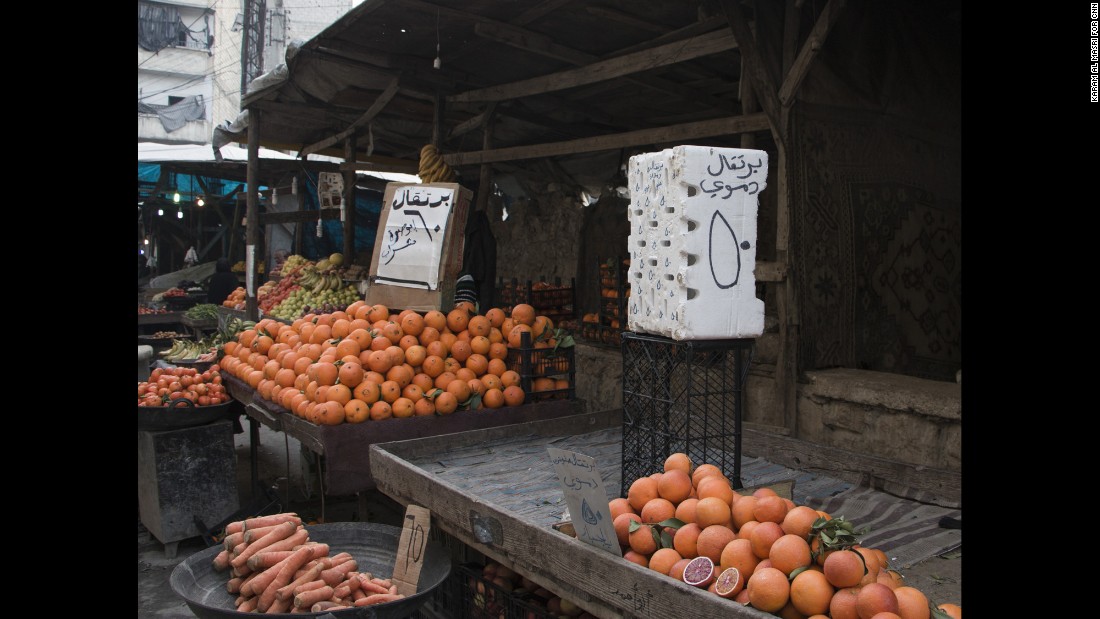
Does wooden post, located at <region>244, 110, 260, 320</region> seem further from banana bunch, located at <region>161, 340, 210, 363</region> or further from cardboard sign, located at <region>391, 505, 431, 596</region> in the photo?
cardboard sign, located at <region>391, 505, 431, 596</region>

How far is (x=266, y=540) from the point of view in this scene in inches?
140

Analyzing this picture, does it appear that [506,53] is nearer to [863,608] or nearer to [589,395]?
[589,395]

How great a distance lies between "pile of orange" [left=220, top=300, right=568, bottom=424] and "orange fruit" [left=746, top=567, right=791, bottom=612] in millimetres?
3012

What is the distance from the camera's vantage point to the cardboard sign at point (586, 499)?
8.16 ft

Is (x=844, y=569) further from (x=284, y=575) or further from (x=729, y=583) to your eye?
(x=284, y=575)

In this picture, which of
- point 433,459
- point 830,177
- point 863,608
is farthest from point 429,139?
point 863,608

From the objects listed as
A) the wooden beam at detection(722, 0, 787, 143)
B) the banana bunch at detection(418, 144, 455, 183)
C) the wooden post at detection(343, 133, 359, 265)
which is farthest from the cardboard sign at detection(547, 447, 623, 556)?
the wooden post at detection(343, 133, 359, 265)

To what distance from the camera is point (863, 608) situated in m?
1.91

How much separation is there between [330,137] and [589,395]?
5.11m

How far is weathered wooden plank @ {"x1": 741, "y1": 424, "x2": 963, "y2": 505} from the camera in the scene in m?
3.33

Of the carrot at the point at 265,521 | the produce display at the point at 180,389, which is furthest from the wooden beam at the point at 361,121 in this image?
the carrot at the point at 265,521

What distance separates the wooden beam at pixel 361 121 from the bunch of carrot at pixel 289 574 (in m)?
5.25

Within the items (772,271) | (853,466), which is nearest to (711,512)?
(853,466)

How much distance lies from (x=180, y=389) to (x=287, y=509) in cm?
127
